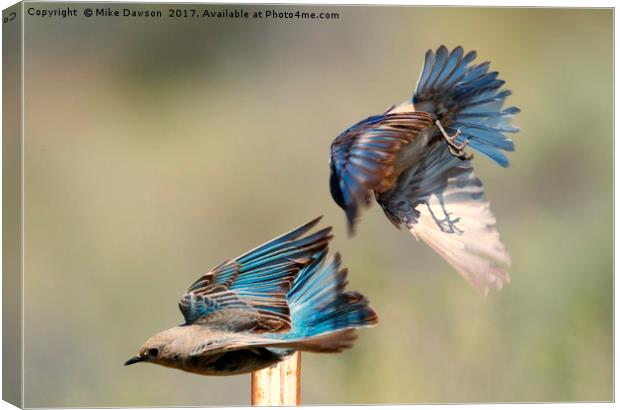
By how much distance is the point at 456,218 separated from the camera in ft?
18.5

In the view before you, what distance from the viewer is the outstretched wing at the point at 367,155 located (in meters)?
5.37

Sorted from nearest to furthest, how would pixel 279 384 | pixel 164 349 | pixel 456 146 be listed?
pixel 164 349
pixel 279 384
pixel 456 146

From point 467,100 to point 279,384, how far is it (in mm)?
1346

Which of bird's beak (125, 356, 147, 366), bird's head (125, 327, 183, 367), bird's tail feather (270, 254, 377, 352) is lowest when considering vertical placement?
bird's beak (125, 356, 147, 366)

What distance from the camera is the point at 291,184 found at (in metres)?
5.49

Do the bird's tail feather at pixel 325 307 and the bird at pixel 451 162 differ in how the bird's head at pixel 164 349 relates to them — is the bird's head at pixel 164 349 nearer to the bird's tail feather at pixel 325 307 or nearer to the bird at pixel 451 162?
the bird's tail feather at pixel 325 307

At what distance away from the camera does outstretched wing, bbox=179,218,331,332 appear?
17.6 ft

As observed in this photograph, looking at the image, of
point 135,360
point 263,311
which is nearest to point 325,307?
point 263,311

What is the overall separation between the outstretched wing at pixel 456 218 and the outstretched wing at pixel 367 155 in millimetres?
155

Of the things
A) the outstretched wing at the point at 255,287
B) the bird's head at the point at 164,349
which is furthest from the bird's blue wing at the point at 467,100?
the bird's head at the point at 164,349

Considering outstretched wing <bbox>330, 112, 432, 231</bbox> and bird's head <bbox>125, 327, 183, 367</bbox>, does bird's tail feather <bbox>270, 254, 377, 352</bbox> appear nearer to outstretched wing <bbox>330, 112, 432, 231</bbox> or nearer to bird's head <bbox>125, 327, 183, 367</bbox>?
outstretched wing <bbox>330, 112, 432, 231</bbox>

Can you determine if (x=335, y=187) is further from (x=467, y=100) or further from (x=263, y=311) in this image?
(x=467, y=100)

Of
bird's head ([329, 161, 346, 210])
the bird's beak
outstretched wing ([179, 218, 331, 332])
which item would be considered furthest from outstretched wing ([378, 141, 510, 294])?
the bird's beak

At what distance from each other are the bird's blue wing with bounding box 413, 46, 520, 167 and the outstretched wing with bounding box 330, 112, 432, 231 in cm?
9
